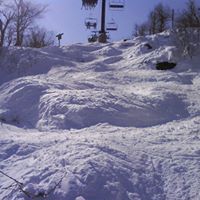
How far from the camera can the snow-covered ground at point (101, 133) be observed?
570 cm

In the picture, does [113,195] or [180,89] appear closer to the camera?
[113,195]

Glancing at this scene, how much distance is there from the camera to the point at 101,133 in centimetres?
768

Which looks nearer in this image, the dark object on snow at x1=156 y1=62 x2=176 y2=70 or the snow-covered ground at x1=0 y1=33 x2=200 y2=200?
the snow-covered ground at x1=0 y1=33 x2=200 y2=200

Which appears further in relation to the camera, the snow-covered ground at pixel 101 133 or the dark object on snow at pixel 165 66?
the dark object on snow at pixel 165 66

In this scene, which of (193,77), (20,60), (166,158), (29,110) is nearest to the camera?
(166,158)

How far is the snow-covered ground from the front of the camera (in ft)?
18.7

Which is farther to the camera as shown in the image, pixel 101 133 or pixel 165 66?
pixel 165 66

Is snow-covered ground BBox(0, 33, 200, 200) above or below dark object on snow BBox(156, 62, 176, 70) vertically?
below

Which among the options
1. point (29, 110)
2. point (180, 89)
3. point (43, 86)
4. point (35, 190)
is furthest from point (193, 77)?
point (35, 190)

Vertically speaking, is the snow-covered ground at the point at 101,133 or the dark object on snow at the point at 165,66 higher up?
the dark object on snow at the point at 165,66

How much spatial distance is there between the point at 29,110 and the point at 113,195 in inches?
177

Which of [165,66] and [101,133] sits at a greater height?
[165,66]

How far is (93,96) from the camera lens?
971cm

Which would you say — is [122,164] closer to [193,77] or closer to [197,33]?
[193,77]
